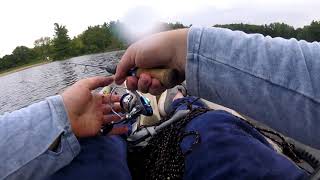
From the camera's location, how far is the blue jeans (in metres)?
1.16

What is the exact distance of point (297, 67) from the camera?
0.73m

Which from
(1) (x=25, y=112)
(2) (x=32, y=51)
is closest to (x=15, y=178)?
(1) (x=25, y=112)

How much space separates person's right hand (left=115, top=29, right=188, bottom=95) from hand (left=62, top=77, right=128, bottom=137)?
0.17 m

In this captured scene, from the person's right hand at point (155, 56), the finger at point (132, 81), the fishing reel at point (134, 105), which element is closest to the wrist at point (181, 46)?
the person's right hand at point (155, 56)

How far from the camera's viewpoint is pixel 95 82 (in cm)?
146

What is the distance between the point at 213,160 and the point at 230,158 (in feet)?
0.18

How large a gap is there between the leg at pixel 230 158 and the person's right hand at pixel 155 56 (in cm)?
27

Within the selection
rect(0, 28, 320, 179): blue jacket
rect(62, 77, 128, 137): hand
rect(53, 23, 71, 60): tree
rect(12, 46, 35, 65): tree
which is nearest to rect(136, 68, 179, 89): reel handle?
rect(0, 28, 320, 179): blue jacket

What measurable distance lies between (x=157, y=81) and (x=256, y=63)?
15.7 inches

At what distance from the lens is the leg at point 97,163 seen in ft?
3.83

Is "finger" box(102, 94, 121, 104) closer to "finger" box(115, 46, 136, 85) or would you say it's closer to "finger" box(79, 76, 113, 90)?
"finger" box(79, 76, 113, 90)

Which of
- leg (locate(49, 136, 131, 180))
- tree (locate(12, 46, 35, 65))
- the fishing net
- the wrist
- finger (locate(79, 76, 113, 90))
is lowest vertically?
tree (locate(12, 46, 35, 65))

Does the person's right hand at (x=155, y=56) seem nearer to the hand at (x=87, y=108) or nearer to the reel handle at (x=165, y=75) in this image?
the reel handle at (x=165, y=75)

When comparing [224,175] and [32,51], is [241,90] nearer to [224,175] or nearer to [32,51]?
[224,175]
